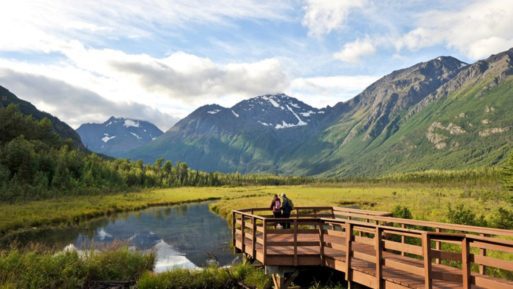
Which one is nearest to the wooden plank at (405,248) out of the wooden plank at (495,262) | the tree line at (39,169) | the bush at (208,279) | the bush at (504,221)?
the wooden plank at (495,262)

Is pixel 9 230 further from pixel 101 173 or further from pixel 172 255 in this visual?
pixel 101 173

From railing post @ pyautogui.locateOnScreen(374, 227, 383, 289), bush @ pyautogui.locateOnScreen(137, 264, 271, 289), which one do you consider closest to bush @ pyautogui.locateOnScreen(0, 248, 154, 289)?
bush @ pyautogui.locateOnScreen(137, 264, 271, 289)

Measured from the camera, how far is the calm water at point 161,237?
106 ft

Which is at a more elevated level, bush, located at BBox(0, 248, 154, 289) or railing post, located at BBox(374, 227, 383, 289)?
railing post, located at BBox(374, 227, 383, 289)

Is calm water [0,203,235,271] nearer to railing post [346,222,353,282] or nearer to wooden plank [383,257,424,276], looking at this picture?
railing post [346,222,353,282]

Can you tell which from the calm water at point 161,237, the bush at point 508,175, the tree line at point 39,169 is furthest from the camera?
the tree line at point 39,169

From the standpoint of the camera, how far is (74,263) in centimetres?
2166

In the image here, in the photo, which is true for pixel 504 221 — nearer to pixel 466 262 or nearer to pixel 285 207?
pixel 285 207

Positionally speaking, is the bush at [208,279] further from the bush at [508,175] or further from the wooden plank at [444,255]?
the bush at [508,175]

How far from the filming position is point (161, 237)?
1694 inches

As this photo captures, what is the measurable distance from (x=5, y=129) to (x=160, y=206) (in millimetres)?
53561

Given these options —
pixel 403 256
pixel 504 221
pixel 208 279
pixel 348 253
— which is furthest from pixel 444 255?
pixel 504 221

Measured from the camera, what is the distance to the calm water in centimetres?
3234

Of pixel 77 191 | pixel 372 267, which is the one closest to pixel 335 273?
pixel 372 267
